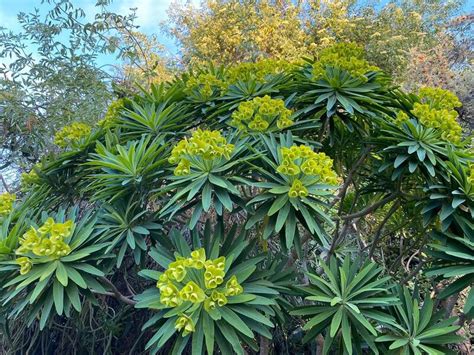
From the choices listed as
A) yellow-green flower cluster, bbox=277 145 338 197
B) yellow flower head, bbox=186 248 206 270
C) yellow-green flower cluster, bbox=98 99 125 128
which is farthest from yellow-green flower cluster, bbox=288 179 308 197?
yellow-green flower cluster, bbox=98 99 125 128

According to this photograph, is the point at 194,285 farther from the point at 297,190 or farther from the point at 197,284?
the point at 297,190

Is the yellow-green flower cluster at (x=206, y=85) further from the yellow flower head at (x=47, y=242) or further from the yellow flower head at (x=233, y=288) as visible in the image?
the yellow flower head at (x=233, y=288)

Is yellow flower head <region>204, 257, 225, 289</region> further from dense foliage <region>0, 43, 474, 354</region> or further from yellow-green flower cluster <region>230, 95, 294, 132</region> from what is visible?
yellow-green flower cluster <region>230, 95, 294, 132</region>

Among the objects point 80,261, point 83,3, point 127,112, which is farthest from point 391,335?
point 83,3

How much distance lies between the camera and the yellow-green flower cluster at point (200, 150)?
1.54 meters

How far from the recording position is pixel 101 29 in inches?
137

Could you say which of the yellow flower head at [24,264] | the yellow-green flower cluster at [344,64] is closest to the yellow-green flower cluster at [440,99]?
the yellow-green flower cluster at [344,64]

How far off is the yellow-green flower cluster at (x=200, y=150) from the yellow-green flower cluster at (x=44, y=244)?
0.52 metres

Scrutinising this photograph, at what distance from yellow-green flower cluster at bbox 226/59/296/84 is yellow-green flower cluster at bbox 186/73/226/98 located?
0.23ft

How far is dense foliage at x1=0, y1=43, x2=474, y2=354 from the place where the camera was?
1480 millimetres

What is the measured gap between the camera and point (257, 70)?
2.33 m

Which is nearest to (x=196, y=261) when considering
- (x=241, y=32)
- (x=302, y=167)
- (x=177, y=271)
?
(x=177, y=271)

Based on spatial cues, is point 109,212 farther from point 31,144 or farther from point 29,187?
point 31,144

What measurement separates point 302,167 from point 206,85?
3.18 feet
